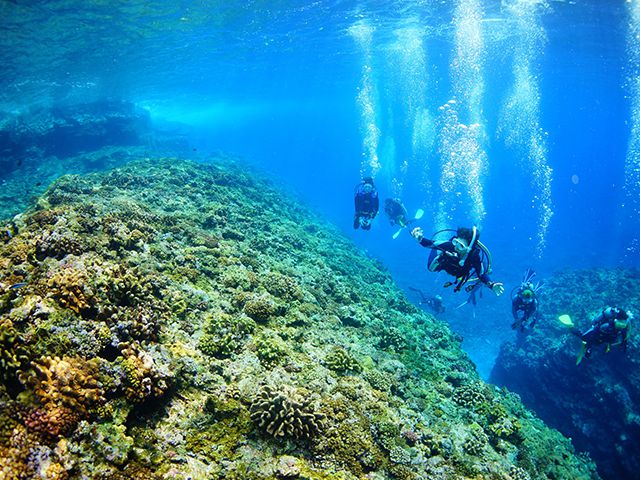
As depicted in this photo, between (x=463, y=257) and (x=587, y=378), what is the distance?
54.6ft

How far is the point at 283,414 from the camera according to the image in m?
5.35

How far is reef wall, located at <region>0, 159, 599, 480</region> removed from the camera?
4266 mm

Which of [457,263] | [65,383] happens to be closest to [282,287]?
[457,263]

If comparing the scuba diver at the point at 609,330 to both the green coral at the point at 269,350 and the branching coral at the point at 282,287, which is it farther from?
the green coral at the point at 269,350

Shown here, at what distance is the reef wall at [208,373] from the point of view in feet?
14.0

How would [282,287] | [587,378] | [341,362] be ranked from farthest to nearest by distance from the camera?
1. [587,378]
2. [282,287]
3. [341,362]

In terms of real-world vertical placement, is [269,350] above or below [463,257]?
below

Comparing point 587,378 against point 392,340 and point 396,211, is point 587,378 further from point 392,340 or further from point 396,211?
point 392,340

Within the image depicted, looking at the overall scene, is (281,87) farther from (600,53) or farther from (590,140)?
(590,140)

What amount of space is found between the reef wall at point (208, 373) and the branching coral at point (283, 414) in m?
0.03

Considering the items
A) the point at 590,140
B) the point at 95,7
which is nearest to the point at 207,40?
the point at 95,7

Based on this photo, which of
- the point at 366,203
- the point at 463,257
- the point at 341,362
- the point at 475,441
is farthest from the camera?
the point at 366,203

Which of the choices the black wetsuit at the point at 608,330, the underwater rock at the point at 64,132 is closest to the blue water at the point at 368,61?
the underwater rock at the point at 64,132

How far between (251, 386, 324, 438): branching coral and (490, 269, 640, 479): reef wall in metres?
16.6
